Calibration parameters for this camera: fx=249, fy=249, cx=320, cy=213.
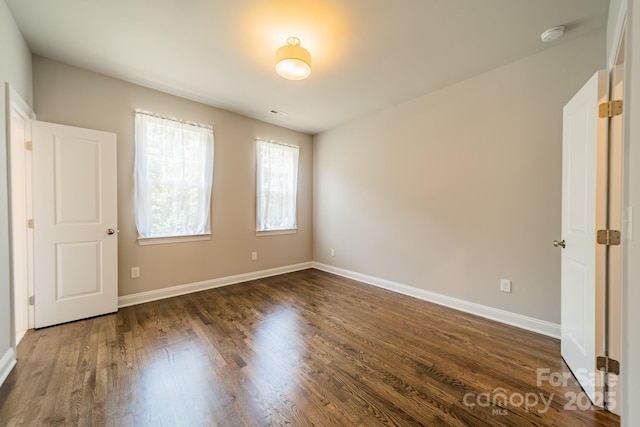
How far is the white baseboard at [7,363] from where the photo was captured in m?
1.71

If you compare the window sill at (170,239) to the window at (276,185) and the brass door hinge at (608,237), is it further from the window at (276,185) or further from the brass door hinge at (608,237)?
the brass door hinge at (608,237)

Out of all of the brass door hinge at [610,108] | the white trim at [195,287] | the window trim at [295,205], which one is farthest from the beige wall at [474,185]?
the white trim at [195,287]

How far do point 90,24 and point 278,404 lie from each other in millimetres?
3290

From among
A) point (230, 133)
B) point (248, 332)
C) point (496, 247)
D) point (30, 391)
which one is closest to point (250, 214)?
point (230, 133)

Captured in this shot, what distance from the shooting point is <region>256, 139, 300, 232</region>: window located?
4293mm

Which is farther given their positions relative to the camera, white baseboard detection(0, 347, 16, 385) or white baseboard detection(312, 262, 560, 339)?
white baseboard detection(312, 262, 560, 339)

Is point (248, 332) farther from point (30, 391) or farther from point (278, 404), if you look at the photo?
point (30, 391)

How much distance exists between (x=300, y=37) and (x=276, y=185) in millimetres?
2595

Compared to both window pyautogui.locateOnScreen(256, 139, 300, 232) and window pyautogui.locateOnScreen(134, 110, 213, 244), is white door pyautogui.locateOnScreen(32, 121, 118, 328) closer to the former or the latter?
window pyautogui.locateOnScreen(134, 110, 213, 244)

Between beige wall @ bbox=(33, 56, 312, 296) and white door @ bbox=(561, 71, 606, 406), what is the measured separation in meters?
3.78

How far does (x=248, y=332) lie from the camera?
96.0 inches

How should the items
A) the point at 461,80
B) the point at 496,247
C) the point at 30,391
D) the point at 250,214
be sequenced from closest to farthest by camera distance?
the point at 30,391
the point at 496,247
the point at 461,80
the point at 250,214

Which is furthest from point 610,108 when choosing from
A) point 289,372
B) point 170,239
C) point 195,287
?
point 195,287

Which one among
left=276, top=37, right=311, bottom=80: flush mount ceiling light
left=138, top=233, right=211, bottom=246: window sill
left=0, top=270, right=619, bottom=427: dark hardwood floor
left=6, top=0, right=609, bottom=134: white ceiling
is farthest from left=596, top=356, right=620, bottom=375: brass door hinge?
left=138, top=233, right=211, bottom=246: window sill
